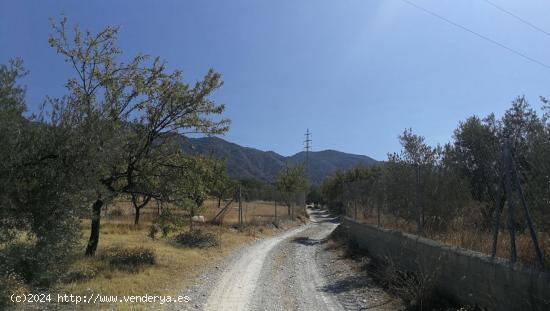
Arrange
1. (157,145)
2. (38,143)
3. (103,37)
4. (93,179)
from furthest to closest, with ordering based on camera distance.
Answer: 1. (157,145)
2. (103,37)
3. (93,179)
4. (38,143)

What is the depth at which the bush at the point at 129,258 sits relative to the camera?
45.1 feet

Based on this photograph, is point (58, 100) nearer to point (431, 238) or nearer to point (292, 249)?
point (431, 238)

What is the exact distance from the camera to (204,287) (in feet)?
38.2

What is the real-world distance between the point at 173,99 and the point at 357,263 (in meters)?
8.31

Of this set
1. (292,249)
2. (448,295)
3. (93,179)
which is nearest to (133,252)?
(93,179)

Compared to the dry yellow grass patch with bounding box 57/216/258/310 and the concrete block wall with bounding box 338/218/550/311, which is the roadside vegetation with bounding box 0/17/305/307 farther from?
the concrete block wall with bounding box 338/218/550/311

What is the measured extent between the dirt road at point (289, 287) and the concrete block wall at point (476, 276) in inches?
51.1

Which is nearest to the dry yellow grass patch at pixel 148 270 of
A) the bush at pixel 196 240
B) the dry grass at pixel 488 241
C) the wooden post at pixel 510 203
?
the bush at pixel 196 240

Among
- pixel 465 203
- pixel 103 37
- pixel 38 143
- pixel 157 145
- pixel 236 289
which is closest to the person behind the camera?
pixel 38 143

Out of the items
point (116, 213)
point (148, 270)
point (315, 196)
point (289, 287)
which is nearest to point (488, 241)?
point (289, 287)

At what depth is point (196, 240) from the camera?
2100 cm

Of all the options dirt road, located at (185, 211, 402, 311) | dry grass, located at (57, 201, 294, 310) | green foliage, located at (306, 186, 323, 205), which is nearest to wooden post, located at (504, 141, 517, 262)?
dirt road, located at (185, 211, 402, 311)

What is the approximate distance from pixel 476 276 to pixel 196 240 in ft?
47.9

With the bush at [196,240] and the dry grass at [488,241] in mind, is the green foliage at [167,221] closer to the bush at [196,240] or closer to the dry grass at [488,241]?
the bush at [196,240]
